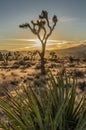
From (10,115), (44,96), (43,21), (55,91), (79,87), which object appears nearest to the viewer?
(10,115)

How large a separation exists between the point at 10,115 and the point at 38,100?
58 centimetres

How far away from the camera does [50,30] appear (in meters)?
19.9

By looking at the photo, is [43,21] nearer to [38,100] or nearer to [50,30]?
[50,30]

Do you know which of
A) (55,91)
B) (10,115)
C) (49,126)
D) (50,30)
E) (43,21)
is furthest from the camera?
(43,21)

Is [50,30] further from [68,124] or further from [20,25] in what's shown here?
[68,124]

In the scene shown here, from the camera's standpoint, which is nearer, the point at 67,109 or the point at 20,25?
the point at 67,109

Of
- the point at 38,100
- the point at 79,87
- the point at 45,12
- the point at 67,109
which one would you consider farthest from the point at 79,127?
the point at 45,12

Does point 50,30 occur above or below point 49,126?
below

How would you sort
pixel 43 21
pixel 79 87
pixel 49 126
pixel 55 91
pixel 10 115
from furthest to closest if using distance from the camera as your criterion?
pixel 43 21
pixel 79 87
pixel 55 91
pixel 10 115
pixel 49 126

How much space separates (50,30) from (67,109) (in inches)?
653

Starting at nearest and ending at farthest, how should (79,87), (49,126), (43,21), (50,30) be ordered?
1. (49,126)
2. (79,87)
3. (50,30)
4. (43,21)

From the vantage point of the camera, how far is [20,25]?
909 inches

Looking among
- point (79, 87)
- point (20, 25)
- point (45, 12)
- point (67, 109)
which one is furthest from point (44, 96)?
point (20, 25)

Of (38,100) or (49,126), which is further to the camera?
(38,100)
